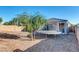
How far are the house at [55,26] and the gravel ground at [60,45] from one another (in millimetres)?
103

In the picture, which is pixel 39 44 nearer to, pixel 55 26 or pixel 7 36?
pixel 55 26

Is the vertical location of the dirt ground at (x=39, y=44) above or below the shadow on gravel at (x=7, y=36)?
below

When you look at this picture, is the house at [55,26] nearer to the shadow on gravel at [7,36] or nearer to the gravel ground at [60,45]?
the gravel ground at [60,45]

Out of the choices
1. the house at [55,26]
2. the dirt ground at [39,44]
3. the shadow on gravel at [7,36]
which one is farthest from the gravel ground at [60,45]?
the shadow on gravel at [7,36]

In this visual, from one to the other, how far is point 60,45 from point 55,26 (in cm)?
29

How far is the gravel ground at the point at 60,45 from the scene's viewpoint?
14.0 ft

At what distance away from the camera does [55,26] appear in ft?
14.1

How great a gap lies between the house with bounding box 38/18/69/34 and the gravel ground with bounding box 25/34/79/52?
10cm

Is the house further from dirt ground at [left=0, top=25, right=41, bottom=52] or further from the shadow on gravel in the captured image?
the shadow on gravel

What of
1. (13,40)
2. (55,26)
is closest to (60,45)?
(55,26)

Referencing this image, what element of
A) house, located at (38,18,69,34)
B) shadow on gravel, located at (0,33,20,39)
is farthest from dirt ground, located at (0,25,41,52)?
house, located at (38,18,69,34)

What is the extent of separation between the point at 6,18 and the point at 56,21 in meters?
0.74

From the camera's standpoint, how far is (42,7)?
428 cm
